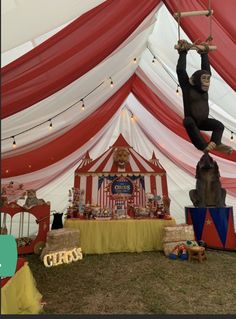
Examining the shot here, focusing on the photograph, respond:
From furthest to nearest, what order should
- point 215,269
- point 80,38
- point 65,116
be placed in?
point 65,116, point 215,269, point 80,38

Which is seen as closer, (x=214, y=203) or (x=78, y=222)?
(x=78, y=222)

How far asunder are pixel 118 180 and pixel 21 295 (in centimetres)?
303

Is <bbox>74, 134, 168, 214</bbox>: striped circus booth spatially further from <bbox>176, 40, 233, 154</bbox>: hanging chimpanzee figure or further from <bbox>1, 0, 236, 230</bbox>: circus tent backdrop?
<bbox>176, 40, 233, 154</bbox>: hanging chimpanzee figure

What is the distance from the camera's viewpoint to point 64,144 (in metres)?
4.64

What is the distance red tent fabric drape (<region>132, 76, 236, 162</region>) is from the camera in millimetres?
4887

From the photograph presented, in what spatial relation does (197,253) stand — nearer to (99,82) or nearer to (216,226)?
(216,226)

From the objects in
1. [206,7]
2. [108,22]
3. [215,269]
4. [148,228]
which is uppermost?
[206,7]

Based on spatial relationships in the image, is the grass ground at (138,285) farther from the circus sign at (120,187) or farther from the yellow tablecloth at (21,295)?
the circus sign at (120,187)

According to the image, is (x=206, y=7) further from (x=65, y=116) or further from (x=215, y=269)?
(x=215, y=269)

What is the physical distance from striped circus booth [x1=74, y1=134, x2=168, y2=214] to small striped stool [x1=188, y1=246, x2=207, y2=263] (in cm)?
129

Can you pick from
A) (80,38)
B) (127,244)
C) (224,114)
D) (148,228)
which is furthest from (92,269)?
(224,114)

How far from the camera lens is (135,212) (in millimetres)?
4438

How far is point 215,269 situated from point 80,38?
2861 millimetres

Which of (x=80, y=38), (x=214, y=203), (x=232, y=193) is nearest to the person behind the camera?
(x=80, y=38)
